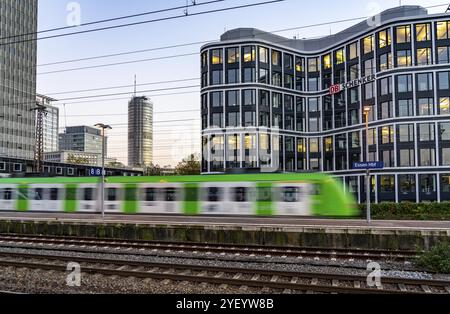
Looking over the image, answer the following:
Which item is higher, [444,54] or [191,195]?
[444,54]

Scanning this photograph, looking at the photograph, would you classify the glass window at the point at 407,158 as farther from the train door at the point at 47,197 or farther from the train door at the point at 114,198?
the train door at the point at 47,197

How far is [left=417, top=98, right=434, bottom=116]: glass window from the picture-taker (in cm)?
5209

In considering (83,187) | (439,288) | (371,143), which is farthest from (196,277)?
(371,143)

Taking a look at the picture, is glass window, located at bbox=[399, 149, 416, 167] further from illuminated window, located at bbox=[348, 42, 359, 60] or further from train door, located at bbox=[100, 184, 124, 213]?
train door, located at bbox=[100, 184, 124, 213]

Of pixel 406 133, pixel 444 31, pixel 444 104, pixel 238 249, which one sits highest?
pixel 444 31

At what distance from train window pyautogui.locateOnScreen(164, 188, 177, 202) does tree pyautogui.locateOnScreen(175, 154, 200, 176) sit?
51020mm

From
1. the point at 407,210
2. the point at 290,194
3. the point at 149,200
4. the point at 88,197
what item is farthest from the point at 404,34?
the point at 88,197

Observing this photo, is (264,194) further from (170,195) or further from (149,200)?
(149,200)

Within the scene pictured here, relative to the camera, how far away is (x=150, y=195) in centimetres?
2688

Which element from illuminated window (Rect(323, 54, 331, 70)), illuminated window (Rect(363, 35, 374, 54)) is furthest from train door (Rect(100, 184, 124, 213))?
illuminated window (Rect(323, 54, 331, 70))

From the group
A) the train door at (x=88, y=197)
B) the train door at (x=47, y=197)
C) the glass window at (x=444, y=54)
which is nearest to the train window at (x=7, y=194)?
the train door at (x=47, y=197)

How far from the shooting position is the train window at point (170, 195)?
86.2ft

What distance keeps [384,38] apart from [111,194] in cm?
4600

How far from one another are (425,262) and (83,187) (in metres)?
23.5
